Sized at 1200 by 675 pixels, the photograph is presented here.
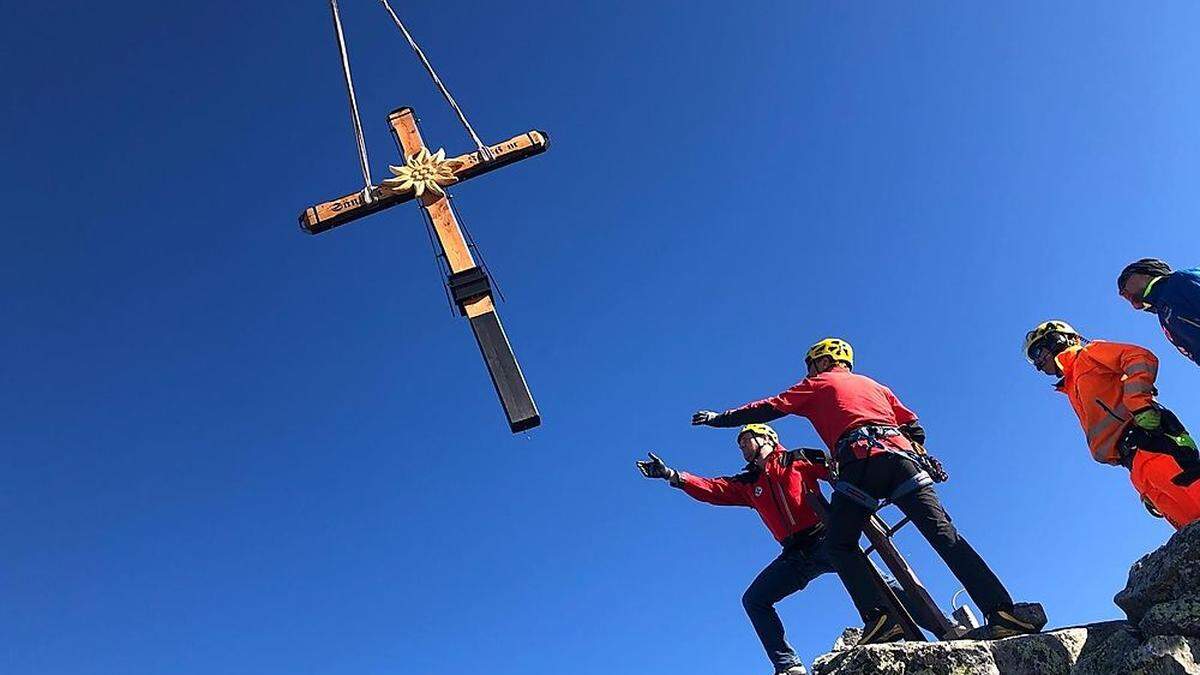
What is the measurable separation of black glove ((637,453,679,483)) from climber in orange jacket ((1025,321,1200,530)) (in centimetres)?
349

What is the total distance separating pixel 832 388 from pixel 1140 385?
1973 mm

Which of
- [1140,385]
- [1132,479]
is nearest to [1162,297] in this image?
[1140,385]

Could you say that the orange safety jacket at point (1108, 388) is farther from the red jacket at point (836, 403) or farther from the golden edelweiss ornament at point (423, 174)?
the golden edelweiss ornament at point (423, 174)

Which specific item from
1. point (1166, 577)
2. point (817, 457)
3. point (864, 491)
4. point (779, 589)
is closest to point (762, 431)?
point (817, 457)

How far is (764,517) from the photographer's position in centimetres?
768

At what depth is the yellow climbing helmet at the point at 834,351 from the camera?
676 cm

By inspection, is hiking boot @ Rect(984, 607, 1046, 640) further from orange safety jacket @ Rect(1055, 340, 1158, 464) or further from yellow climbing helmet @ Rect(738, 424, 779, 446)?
yellow climbing helmet @ Rect(738, 424, 779, 446)

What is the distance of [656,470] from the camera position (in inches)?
323

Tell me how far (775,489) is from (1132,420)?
295 centimetres

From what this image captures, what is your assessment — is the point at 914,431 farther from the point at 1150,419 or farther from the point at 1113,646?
the point at 1113,646

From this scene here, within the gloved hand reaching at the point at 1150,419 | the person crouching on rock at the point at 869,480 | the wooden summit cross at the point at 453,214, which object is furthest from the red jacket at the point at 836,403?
the wooden summit cross at the point at 453,214

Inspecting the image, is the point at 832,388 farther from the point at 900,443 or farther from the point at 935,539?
the point at 935,539

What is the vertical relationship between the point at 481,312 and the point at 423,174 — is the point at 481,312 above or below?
below

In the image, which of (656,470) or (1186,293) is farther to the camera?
(656,470)
